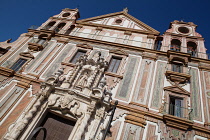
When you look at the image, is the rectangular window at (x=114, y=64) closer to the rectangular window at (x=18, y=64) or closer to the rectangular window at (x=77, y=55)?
the rectangular window at (x=77, y=55)

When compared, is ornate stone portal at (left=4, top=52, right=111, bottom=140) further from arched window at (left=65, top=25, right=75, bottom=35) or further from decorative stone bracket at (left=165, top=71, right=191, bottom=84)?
arched window at (left=65, top=25, right=75, bottom=35)

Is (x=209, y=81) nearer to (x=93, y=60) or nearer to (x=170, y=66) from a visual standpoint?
(x=170, y=66)

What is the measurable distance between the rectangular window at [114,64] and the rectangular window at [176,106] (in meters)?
4.22

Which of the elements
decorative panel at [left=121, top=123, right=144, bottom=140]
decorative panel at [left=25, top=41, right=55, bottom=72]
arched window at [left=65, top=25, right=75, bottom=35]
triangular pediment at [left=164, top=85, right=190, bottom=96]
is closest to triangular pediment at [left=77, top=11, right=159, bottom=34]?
arched window at [left=65, top=25, right=75, bottom=35]

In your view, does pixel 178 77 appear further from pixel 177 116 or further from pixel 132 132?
pixel 132 132

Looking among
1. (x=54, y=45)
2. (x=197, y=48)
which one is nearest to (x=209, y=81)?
(x=197, y=48)

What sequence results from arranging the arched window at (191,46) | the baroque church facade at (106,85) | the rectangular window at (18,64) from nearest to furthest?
1. the baroque church facade at (106,85)
2. the rectangular window at (18,64)
3. the arched window at (191,46)

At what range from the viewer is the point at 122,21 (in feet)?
54.0

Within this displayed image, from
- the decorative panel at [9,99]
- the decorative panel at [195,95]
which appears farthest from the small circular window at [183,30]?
the decorative panel at [9,99]

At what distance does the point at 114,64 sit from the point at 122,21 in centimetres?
696

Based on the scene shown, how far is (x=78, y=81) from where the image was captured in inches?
384

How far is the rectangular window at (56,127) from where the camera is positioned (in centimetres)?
749

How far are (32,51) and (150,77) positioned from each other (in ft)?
32.1

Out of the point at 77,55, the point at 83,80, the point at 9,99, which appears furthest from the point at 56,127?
the point at 77,55
